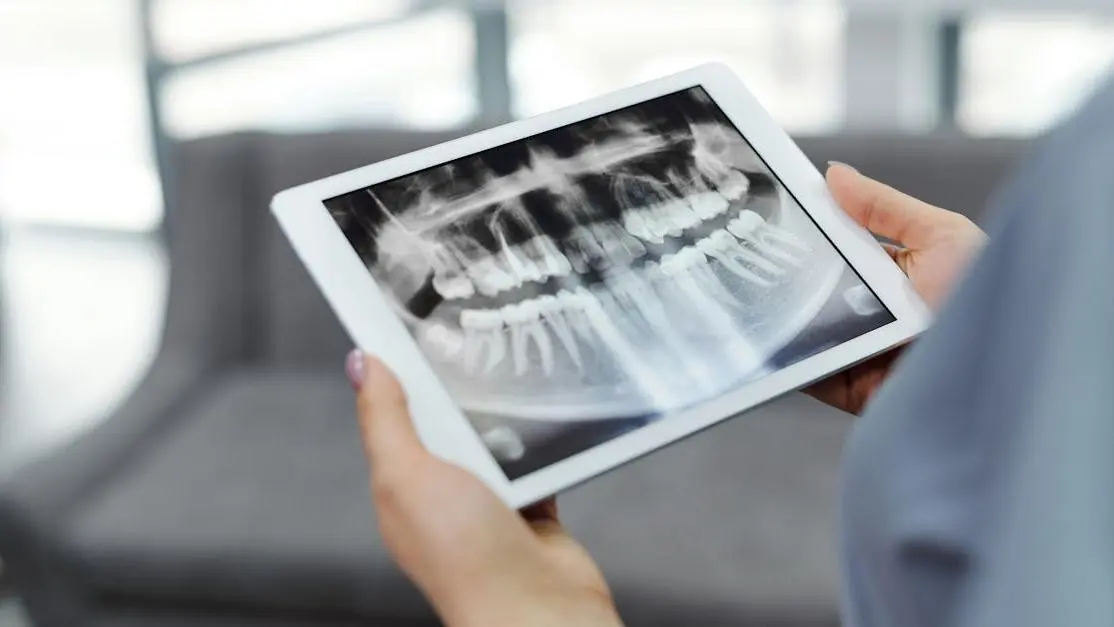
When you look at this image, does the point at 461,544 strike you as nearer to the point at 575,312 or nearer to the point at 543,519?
the point at 543,519

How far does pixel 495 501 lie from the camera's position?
0.68 metres

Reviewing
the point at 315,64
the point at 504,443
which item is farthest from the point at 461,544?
the point at 315,64

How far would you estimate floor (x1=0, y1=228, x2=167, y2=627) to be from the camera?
244cm

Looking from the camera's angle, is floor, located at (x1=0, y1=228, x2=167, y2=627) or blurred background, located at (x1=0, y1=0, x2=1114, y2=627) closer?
floor, located at (x1=0, y1=228, x2=167, y2=627)

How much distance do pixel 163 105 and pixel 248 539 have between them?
1.67m

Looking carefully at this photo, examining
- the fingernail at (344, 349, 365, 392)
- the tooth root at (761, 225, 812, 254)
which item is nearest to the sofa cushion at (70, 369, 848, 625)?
the tooth root at (761, 225, 812, 254)

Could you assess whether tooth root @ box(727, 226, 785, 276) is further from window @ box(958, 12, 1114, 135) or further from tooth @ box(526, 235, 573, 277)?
window @ box(958, 12, 1114, 135)

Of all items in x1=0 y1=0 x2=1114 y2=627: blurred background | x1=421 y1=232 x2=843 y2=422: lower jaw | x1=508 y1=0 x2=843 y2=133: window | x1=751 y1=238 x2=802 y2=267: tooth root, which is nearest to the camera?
x1=421 y1=232 x2=843 y2=422: lower jaw

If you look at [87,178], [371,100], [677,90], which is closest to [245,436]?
[677,90]

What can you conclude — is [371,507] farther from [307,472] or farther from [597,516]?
[597,516]

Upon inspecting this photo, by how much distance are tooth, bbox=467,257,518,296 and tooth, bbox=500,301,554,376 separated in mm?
19

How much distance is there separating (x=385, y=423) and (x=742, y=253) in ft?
1.01

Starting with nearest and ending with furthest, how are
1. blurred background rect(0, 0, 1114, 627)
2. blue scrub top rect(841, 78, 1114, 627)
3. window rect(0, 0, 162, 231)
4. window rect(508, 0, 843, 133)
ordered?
1. blue scrub top rect(841, 78, 1114, 627)
2. blurred background rect(0, 0, 1114, 627)
3. window rect(508, 0, 843, 133)
4. window rect(0, 0, 162, 231)

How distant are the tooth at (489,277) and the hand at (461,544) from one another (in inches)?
5.0
